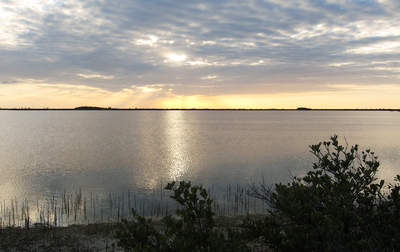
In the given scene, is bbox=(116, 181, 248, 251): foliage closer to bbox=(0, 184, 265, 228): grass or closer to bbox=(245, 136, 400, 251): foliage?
bbox=(245, 136, 400, 251): foliage

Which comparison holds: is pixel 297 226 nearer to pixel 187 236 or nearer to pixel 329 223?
pixel 329 223

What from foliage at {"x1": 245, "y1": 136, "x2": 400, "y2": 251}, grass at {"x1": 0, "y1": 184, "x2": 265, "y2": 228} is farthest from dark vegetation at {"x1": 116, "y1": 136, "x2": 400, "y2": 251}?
grass at {"x1": 0, "y1": 184, "x2": 265, "y2": 228}

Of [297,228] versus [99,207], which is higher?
[297,228]

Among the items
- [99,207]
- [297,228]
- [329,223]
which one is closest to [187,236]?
[297,228]

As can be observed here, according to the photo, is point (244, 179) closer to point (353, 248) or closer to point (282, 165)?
point (282, 165)

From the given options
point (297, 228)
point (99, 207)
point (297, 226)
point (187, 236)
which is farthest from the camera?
point (99, 207)

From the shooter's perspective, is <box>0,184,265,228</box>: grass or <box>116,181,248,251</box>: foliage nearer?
<box>116,181,248,251</box>: foliage

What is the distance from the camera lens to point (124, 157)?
158 feet

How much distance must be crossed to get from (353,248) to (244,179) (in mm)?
26556

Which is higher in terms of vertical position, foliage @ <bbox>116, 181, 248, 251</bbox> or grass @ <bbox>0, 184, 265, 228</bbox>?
foliage @ <bbox>116, 181, 248, 251</bbox>

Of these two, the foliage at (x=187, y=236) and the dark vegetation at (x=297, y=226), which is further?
the dark vegetation at (x=297, y=226)

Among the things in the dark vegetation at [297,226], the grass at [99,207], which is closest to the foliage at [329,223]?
the dark vegetation at [297,226]

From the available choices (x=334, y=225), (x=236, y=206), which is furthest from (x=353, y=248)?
(x=236, y=206)

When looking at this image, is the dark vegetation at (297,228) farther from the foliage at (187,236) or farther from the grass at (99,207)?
the grass at (99,207)
